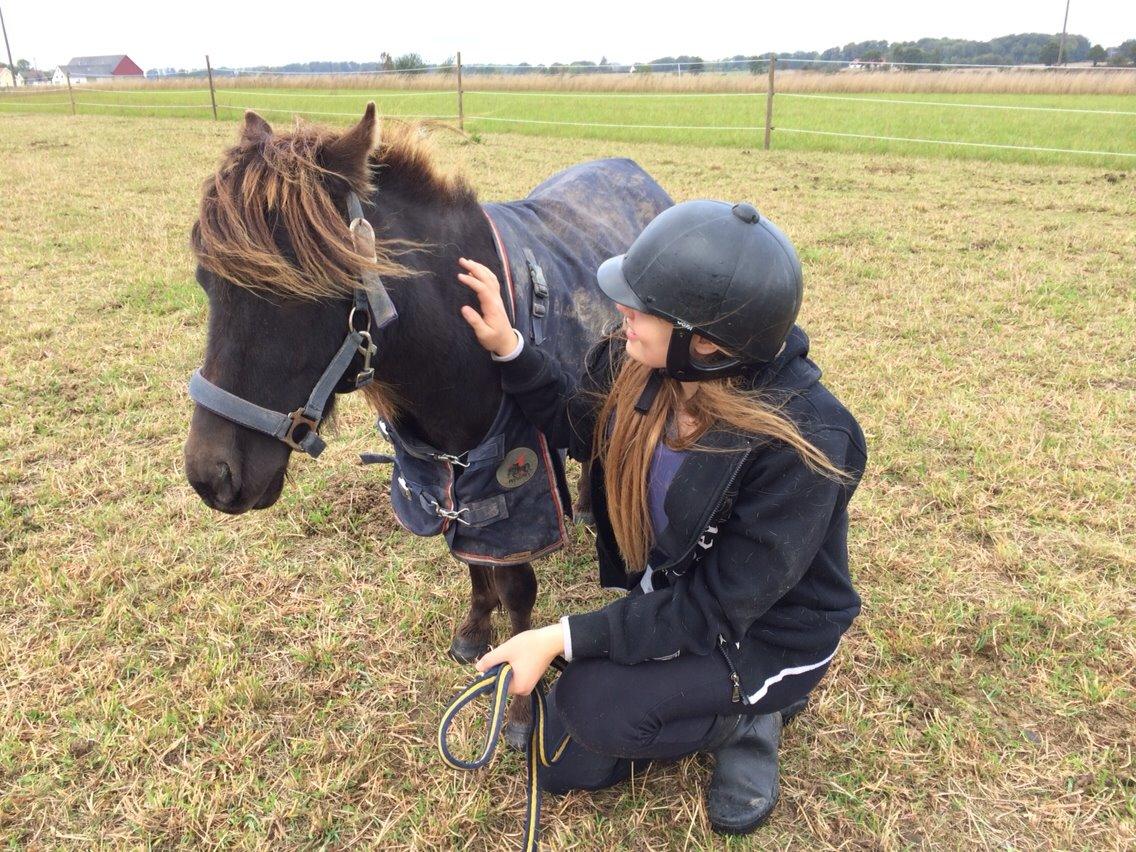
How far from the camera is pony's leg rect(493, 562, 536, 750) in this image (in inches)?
88.6

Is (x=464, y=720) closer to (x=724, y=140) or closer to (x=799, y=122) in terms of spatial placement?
(x=724, y=140)

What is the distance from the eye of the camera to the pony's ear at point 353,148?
1526 millimetres

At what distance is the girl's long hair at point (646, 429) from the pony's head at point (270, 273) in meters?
0.64

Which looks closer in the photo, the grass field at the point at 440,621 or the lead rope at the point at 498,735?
the lead rope at the point at 498,735

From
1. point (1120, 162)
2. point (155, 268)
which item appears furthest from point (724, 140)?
point (155, 268)

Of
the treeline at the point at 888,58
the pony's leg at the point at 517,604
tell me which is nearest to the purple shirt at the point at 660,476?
the pony's leg at the point at 517,604

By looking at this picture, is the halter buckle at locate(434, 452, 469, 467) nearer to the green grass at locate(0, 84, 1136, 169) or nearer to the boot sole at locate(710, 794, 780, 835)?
the boot sole at locate(710, 794, 780, 835)

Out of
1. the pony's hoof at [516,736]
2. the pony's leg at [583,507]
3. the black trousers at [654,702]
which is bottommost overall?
the pony's hoof at [516,736]

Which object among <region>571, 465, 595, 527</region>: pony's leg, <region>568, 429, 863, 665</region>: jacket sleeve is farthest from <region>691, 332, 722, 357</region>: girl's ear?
<region>571, 465, 595, 527</region>: pony's leg

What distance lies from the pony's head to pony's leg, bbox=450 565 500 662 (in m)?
1.07

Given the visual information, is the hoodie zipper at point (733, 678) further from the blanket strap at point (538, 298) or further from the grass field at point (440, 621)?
the blanket strap at point (538, 298)

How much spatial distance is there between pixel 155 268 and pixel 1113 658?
674cm

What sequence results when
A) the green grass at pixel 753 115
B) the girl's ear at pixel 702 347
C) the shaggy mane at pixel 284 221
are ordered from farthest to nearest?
the green grass at pixel 753 115, the girl's ear at pixel 702 347, the shaggy mane at pixel 284 221

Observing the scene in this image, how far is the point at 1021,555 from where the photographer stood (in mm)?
2877
